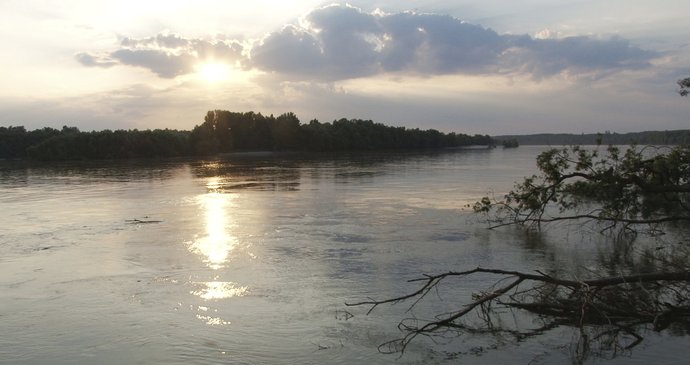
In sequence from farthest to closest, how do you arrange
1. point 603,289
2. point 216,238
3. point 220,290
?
point 216,238 < point 220,290 < point 603,289

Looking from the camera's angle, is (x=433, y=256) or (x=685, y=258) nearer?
(x=685, y=258)

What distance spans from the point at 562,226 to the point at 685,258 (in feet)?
21.2

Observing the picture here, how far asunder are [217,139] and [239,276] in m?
98.4

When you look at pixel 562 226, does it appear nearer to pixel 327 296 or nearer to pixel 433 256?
pixel 433 256

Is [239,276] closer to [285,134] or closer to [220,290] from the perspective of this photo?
[220,290]

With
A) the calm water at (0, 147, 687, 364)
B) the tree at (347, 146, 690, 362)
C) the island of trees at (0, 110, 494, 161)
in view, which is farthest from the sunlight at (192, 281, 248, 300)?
the island of trees at (0, 110, 494, 161)

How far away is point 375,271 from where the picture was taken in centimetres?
1281

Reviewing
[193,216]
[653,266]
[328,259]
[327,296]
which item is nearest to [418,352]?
[327,296]

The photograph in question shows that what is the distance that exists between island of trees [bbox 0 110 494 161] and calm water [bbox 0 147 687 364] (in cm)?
6912

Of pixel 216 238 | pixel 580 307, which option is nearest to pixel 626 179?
pixel 580 307

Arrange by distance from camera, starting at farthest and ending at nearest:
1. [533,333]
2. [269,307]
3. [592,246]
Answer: [592,246] < [269,307] < [533,333]

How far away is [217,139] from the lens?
108m

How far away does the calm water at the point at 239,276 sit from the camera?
825cm

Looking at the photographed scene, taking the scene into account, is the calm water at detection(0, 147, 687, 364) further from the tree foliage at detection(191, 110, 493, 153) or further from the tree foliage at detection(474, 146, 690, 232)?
the tree foliage at detection(191, 110, 493, 153)
